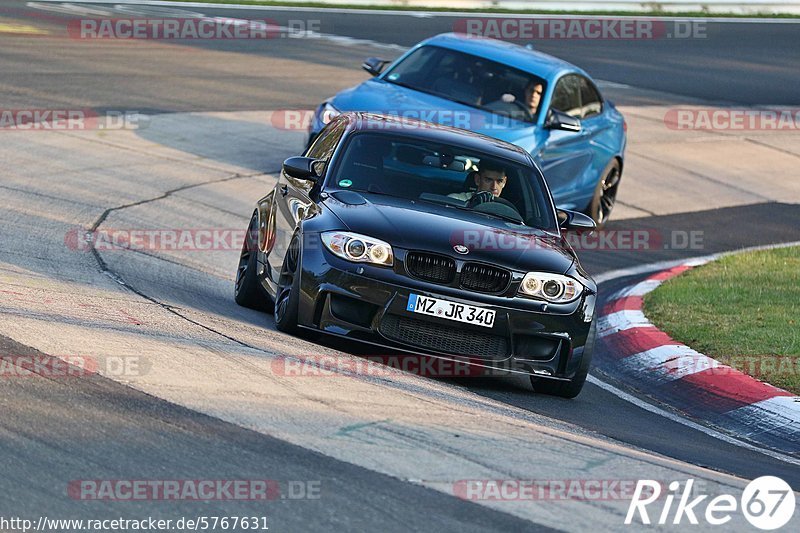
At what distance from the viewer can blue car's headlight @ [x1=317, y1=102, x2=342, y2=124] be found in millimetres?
13570

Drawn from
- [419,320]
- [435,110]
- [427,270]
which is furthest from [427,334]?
[435,110]

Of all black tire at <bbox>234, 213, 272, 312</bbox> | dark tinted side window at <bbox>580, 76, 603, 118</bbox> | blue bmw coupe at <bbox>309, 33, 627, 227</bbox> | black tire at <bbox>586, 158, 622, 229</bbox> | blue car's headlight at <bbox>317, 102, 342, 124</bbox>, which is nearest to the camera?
black tire at <bbox>234, 213, 272, 312</bbox>

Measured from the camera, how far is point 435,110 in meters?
13.8

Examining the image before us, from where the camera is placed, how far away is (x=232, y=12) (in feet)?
98.6

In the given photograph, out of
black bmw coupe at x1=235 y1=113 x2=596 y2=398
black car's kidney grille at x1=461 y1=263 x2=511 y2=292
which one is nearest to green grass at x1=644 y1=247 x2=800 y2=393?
black bmw coupe at x1=235 y1=113 x2=596 y2=398

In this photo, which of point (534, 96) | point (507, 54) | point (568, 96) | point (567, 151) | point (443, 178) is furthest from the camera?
point (568, 96)

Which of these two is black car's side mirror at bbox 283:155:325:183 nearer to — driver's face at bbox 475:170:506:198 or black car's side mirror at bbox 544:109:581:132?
driver's face at bbox 475:170:506:198

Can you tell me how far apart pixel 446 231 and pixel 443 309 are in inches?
24.2

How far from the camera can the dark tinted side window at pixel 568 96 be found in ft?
48.3

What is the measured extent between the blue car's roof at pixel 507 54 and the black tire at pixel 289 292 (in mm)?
6869

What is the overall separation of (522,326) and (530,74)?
720cm

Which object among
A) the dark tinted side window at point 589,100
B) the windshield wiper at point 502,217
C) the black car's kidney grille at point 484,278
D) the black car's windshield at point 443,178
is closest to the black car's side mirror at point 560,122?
the dark tinted side window at point 589,100

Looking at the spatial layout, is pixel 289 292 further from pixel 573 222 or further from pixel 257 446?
pixel 257 446

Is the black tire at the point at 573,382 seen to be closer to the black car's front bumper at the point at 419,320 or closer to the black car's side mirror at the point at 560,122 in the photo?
the black car's front bumper at the point at 419,320
